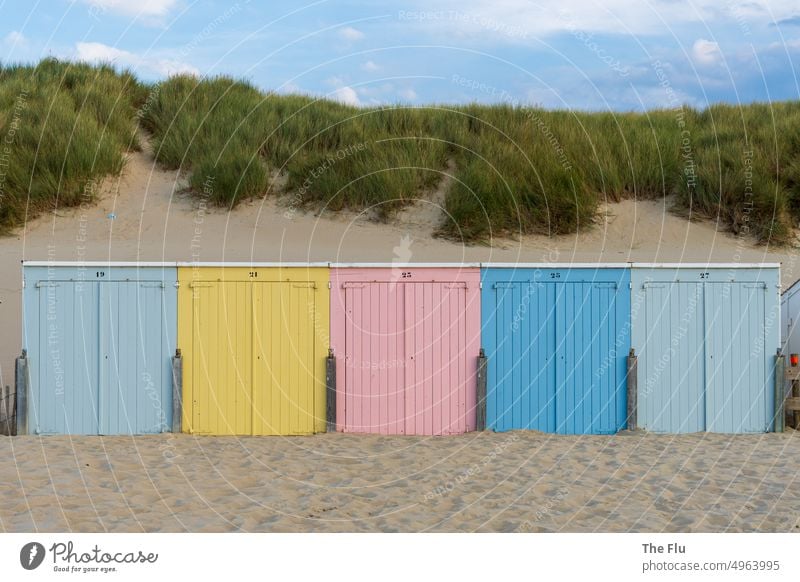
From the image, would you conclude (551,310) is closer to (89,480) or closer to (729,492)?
(729,492)

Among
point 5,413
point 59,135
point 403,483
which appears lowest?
point 403,483

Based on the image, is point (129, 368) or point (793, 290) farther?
point (793, 290)

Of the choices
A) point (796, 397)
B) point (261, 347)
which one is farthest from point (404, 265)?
point (796, 397)

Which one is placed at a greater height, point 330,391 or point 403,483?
point 330,391

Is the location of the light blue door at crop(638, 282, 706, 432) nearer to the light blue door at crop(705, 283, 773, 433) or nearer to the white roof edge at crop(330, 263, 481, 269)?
the light blue door at crop(705, 283, 773, 433)

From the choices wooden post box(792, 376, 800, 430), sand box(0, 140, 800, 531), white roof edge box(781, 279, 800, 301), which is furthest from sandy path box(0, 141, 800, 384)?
wooden post box(792, 376, 800, 430)

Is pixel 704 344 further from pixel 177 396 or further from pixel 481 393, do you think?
pixel 177 396

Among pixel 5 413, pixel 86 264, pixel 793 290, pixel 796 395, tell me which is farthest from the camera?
pixel 793 290

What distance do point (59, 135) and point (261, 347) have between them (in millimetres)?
15650

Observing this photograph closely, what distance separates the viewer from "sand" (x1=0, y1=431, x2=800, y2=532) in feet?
27.3

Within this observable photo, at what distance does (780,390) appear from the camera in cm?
1294

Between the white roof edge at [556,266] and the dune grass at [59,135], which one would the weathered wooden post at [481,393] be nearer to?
the white roof edge at [556,266]

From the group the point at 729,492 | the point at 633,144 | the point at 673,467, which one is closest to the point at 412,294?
the point at 673,467

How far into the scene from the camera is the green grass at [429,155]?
24.1 meters
